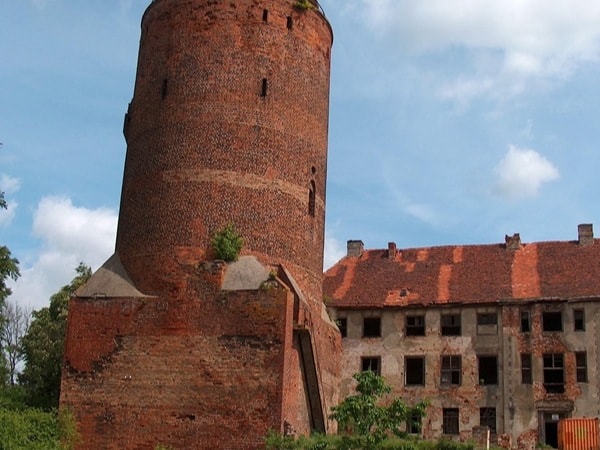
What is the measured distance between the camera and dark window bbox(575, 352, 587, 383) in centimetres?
2964

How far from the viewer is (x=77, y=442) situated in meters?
21.4

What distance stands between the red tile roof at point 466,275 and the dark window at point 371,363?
80.8 inches

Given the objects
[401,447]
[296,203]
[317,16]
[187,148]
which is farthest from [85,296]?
[317,16]

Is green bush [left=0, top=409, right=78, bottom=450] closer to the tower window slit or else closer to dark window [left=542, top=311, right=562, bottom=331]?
the tower window slit

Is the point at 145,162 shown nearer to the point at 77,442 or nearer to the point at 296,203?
the point at 296,203

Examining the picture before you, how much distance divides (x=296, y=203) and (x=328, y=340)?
4.84m

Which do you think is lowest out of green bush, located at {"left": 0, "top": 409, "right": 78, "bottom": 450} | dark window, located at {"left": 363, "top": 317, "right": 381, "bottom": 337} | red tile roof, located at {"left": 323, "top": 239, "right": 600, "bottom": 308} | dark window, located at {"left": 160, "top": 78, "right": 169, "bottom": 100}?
green bush, located at {"left": 0, "top": 409, "right": 78, "bottom": 450}

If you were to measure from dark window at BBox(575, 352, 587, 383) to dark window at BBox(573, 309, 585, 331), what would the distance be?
0.96 m

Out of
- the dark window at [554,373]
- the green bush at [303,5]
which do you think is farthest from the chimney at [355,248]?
the green bush at [303,5]

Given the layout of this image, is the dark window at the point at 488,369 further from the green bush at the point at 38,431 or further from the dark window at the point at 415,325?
the green bush at the point at 38,431

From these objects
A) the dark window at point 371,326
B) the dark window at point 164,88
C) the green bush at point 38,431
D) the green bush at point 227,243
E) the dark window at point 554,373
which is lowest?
the green bush at point 38,431

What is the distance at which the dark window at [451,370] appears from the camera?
3095 cm

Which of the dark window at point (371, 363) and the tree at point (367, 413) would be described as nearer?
the tree at point (367, 413)

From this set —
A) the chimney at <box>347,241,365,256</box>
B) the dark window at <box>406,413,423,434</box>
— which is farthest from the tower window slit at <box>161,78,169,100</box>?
the dark window at <box>406,413,423,434</box>
